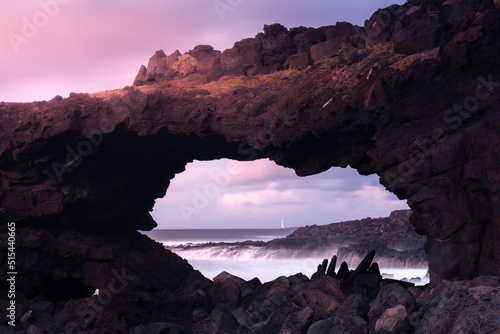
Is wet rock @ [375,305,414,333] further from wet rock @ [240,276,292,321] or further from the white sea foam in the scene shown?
the white sea foam

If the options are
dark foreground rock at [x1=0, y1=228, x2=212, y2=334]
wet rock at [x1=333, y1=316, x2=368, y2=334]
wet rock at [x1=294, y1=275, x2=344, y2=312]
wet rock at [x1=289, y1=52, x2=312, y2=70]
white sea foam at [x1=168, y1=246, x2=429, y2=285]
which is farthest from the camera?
white sea foam at [x1=168, y1=246, x2=429, y2=285]

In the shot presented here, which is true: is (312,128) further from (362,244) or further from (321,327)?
(362,244)

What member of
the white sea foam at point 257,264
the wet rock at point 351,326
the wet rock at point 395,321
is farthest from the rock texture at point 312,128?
the white sea foam at point 257,264

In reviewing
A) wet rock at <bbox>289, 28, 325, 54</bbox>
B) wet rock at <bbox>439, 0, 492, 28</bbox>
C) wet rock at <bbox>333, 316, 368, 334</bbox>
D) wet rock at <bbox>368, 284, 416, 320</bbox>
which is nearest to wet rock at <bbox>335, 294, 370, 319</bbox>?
wet rock at <bbox>368, 284, 416, 320</bbox>

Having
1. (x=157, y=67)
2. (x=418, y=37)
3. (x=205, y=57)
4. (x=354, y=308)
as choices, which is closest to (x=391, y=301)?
(x=354, y=308)

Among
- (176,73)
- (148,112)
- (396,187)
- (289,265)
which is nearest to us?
(396,187)

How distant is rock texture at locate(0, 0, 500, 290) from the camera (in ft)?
35.9

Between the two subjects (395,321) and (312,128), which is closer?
(395,321)

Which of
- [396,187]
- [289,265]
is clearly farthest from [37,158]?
[289,265]

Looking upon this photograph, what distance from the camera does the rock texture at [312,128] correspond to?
11.0 m

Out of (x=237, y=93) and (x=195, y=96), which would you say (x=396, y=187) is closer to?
(x=237, y=93)

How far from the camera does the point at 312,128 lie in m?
14.2

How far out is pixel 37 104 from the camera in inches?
667

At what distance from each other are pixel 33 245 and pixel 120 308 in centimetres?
524
